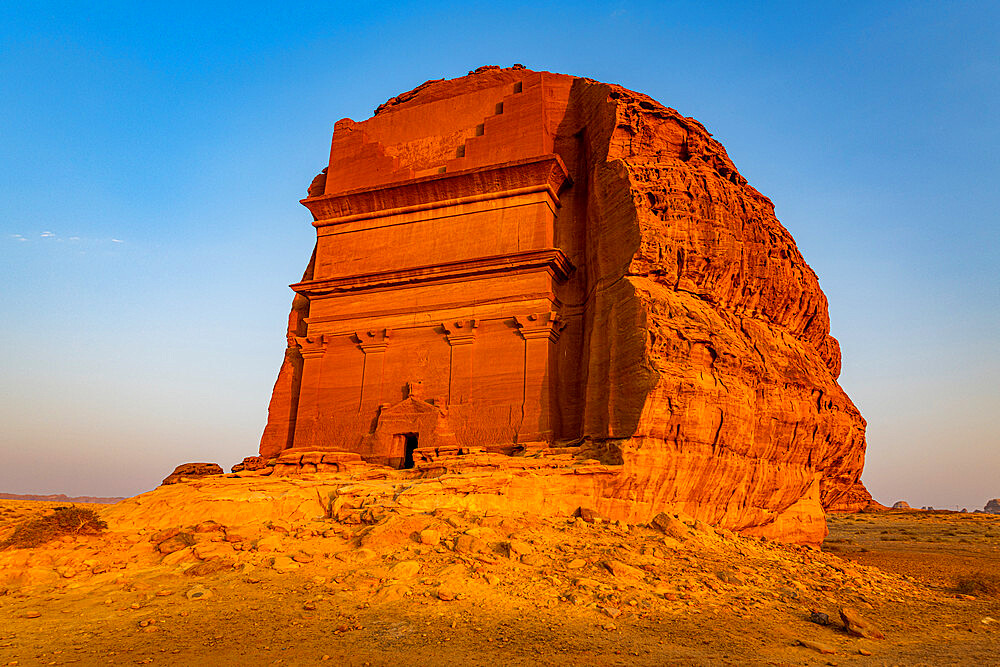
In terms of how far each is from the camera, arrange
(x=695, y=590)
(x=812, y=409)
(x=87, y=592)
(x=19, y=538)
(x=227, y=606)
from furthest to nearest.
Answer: (x=812, y=409)
(x=19, y=538)
(x=695, y=590)
(x=87, y=592)
(x=227, y=606)

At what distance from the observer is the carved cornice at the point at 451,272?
15.4 m

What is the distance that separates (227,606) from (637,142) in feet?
40.5

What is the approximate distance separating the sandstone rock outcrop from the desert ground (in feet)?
7.83

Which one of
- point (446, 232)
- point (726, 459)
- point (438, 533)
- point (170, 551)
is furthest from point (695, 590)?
point (446, 232)

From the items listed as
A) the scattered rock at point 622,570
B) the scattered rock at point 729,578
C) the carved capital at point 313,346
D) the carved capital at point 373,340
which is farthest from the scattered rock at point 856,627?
the carved capital at point 313,346

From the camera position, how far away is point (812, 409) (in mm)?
13891

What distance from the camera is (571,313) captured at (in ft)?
51.0

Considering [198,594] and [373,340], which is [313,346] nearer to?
[373,340]

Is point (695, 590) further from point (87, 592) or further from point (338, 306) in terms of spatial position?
point (338, 306)

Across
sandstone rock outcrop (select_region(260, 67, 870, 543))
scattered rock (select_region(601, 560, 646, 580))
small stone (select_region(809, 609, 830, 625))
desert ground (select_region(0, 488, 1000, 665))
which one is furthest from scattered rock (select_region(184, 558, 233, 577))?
small stone (select_region(809, 609, 830, 625))

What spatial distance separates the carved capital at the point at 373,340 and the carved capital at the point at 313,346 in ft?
3.81

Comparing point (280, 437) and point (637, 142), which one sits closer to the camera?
point (637, 142)

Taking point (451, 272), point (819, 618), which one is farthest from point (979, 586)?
point (451, 272)

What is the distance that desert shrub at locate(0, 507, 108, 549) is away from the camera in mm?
8477
